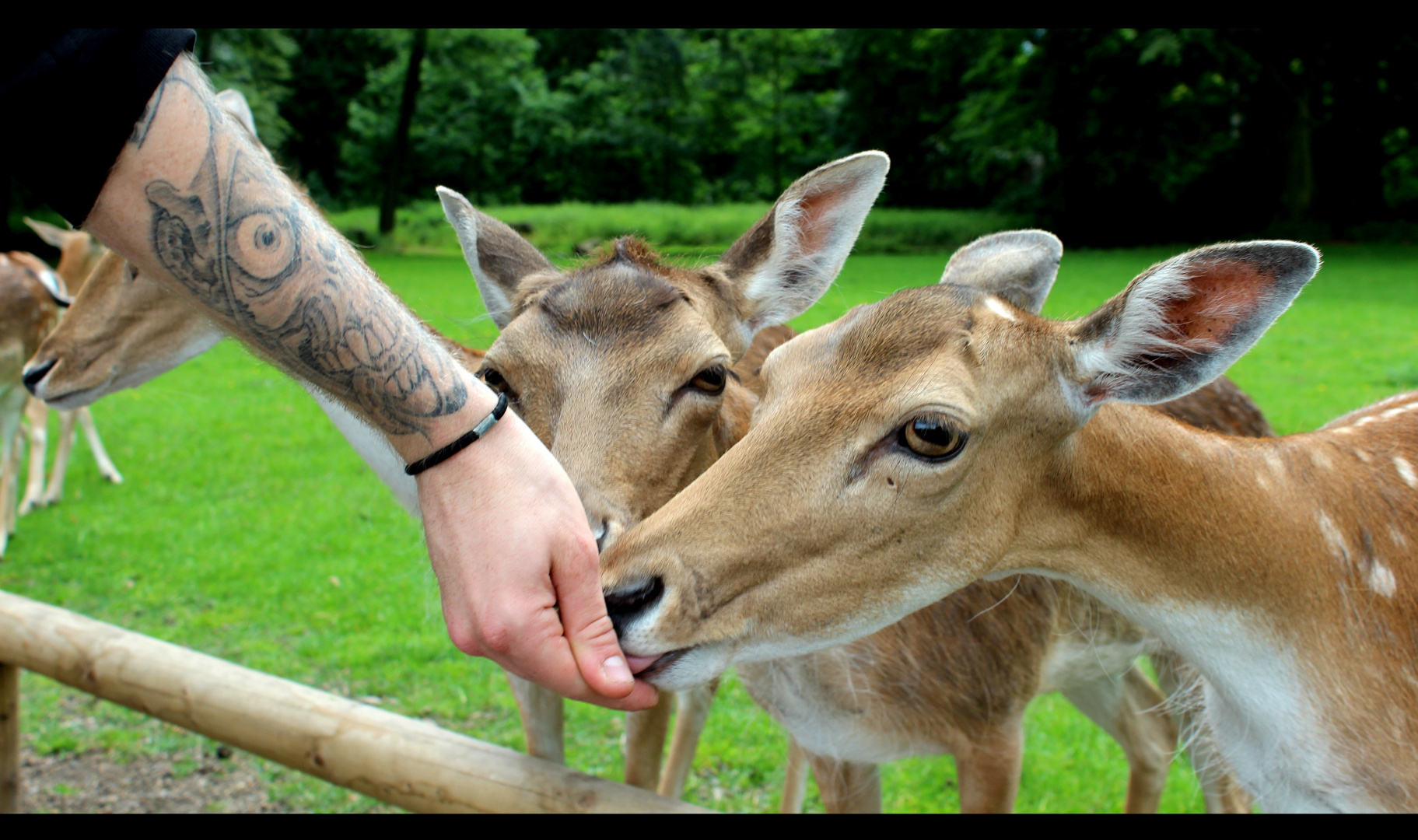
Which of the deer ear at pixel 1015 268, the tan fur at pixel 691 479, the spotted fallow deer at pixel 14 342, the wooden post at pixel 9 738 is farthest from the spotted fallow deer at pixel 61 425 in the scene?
the deer ear at pixel 1015 268

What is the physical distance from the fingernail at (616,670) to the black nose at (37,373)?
14.6 ft

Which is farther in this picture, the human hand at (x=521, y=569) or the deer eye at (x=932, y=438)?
the deer eye at (x=932, y=438)

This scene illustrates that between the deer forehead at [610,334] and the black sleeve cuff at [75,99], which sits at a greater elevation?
the black sleeve cuff at [75,99]

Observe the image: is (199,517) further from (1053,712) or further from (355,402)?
(355,402)

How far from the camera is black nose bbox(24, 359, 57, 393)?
16.5 feet

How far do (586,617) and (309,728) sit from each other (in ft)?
5.12

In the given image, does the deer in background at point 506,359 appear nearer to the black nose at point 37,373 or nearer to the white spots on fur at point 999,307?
the black nose at point 37,373

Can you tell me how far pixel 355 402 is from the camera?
195cm

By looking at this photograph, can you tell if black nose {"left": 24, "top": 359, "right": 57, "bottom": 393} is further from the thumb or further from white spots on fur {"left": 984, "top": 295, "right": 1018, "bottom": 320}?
white spots on fur {"left": 984, "top": 295, "right": 1018, "bottom": 320}

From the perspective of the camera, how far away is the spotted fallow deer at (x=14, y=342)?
852 cm

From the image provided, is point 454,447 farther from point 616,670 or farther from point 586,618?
point 616,670

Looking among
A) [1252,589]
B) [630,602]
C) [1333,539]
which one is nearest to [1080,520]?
[1252,589]

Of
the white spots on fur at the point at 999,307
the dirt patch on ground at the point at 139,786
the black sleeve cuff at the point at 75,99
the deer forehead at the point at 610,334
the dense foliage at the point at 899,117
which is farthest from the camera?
the dense foliage at the point at 899,117

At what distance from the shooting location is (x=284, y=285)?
187 cm
